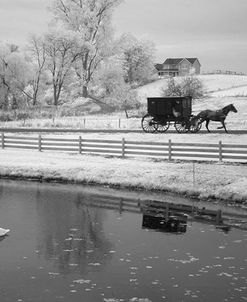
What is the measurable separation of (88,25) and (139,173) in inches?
1949

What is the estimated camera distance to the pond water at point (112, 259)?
9820 mm

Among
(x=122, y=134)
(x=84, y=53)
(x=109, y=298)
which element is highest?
(x=84, y=53)

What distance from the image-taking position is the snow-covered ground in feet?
66.7

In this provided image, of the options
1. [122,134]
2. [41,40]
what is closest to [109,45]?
[41,40]

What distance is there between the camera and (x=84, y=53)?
224 ft

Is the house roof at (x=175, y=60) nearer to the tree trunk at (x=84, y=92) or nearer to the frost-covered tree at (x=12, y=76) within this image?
the tree trunk at (x=84, y=92)

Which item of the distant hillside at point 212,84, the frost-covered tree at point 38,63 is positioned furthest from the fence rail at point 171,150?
the distant hillside at point 212,84

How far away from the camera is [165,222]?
15953 millimetres

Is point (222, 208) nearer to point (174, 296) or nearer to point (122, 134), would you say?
point (174, 296)

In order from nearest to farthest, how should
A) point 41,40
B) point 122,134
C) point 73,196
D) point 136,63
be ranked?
point 73,196, point 122,134, point 41,40, point 136,63

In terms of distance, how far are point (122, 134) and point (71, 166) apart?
12.8m

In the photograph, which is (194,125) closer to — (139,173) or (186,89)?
(139,173)

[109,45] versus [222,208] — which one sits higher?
[109,45]

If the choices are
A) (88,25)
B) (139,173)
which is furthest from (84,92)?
(139,173)
